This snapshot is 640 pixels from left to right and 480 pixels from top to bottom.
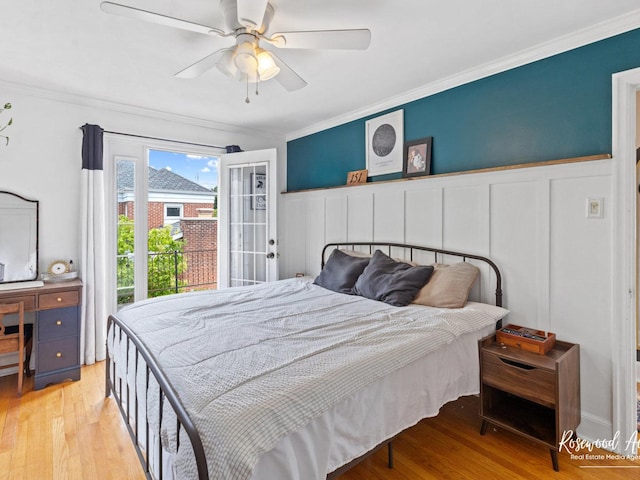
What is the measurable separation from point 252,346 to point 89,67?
2.49 m

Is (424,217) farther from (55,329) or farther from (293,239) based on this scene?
(55,329)

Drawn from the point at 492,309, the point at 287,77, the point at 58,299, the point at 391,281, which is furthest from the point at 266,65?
the point at 58,299

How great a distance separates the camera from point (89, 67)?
2621 millimetres

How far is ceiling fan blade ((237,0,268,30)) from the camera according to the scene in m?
1.50

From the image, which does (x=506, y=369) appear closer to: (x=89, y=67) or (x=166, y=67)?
(x=166, y=67)

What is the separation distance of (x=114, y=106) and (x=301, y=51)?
86.2 inches

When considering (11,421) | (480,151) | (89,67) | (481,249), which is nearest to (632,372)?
(481,249)

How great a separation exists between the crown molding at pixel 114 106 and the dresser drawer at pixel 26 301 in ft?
5.85

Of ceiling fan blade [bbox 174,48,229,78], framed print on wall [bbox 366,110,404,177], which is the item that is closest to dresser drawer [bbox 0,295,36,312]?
ceiling fan blade [bbox 174,48,229,78]

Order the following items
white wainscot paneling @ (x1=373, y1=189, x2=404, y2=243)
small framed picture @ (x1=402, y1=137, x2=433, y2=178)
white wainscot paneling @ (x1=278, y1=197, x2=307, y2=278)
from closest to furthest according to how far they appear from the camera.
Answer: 1. small framed picture @ (x1=402, y1=137, x2=433, y2=178)
2. white wainscot paneling @ (x1=373, y1=189, x2=404, y2=243)
3. white wainscot paneling @ (x1=278, y1=197, x2=307, y2=278)

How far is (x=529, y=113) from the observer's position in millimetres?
2439

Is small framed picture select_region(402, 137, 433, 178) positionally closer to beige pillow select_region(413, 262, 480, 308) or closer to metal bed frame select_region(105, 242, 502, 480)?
metal bed frame select_region(105, 242, 502, 480)

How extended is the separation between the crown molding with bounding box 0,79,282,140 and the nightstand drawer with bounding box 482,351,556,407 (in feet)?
12.0

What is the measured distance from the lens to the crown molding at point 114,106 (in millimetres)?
3020
